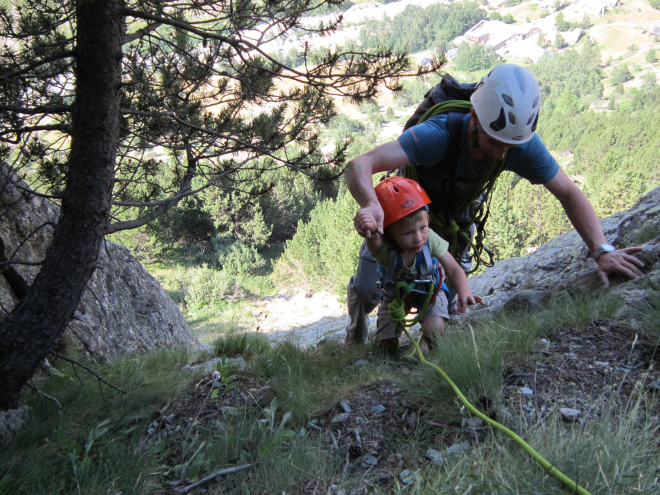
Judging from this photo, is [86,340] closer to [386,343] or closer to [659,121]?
[386,343]

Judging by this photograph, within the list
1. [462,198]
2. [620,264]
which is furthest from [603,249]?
[462,198]

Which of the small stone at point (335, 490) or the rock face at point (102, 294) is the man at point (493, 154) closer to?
the small stone at point (335, 490)

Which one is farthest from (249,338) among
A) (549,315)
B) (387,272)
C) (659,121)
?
(659,121)

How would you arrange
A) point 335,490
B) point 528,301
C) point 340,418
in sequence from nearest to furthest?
point 335,490 → point 340,418 → point 528,301

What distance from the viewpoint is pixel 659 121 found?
71.9 meters

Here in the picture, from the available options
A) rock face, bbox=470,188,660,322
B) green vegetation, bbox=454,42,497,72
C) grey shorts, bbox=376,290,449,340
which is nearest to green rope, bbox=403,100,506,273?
grey shorts, bbox=376,290,449,340

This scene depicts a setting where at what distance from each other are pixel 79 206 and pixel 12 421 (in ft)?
3.90

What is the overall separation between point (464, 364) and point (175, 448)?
4.87 ft

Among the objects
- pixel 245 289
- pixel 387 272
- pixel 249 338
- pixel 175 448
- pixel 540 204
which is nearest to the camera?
pixel 175 448

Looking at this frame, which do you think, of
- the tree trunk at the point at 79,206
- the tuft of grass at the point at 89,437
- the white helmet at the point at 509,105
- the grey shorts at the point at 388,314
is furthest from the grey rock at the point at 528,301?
the tree trunk at the point at 79,206

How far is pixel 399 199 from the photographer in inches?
104

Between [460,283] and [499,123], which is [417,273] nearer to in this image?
[460,283]

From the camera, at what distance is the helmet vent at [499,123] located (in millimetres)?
2598

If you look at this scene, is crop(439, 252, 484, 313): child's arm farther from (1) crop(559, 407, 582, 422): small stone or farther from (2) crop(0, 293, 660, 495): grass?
(1) crop(559, 407, 582, 422): small stone
